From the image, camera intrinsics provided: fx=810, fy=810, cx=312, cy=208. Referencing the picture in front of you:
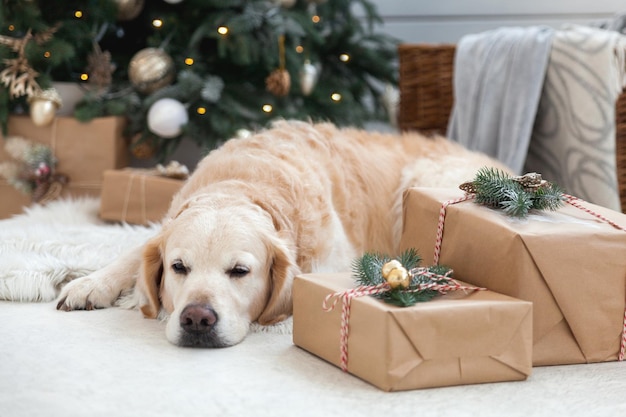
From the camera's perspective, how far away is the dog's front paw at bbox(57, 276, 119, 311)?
2154 mm

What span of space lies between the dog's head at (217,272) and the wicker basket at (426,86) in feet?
6.06

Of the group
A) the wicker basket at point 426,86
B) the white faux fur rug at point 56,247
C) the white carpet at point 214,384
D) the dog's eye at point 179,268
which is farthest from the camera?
the wicker basket at point 426,86

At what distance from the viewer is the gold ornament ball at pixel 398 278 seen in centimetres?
161

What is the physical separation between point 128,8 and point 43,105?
22.8 inches

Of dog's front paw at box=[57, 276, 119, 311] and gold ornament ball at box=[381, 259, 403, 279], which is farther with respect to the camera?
dog's front paw at box=[57, 276, 119, 311]

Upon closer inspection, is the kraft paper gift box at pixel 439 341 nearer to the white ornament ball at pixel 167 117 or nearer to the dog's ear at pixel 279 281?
the dog's ear at pixel 279 281

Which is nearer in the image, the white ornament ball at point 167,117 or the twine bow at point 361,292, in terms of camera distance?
the twine bow at point 361,292

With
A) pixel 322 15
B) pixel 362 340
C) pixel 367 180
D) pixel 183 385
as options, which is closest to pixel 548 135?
pixel 367 180

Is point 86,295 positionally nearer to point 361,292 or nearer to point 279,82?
point 361,292

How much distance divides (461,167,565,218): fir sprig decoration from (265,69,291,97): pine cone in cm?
188

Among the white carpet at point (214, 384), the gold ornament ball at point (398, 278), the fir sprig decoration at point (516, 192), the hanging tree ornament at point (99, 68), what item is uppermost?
the hanging tree ornament at point (99, 68)

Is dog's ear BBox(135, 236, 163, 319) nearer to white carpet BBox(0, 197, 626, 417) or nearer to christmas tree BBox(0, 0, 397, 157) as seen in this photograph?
white carpet BBox(0, 197, 626, 417)

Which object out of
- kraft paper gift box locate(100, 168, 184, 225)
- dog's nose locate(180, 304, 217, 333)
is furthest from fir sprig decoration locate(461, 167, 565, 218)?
kraft paper gift box locate(100, 168, 184, 225)

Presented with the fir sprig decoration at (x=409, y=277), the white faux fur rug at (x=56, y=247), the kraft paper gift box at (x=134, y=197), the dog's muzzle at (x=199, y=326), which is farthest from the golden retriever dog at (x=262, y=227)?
the kraft paper gift box at (x=134, y=197)
